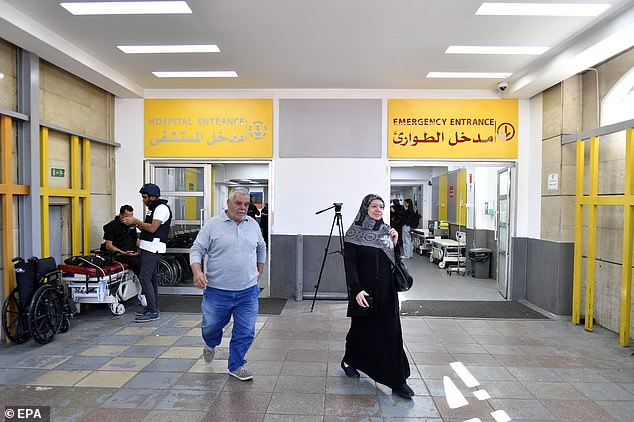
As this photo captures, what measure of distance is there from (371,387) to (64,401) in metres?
2.30

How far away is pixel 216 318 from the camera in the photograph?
352cm

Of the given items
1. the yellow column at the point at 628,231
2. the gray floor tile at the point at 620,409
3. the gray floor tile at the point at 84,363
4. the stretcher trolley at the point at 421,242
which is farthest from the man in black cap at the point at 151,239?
the stretcher trolley at the point at 421,242

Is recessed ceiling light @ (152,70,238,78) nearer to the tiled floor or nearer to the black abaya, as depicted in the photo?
the tiled floor

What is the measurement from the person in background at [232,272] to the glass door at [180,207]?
358 cm

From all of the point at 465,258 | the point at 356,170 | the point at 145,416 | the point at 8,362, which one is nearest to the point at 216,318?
the point at 145,416

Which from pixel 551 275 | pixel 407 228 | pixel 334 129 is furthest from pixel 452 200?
pixel 334 129

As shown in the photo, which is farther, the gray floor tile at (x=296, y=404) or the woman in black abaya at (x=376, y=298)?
the woman in black abaya at (x=376, y=298)

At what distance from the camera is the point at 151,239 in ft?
17.6

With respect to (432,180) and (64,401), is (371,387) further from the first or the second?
(432,180)

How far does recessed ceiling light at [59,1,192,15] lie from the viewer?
407cm

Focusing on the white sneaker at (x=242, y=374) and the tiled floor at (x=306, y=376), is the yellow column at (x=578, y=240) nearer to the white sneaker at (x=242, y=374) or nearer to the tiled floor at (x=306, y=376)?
the tiled floor at (x=306, y=376)

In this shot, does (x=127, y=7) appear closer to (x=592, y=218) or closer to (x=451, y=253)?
(x=592, y=218)

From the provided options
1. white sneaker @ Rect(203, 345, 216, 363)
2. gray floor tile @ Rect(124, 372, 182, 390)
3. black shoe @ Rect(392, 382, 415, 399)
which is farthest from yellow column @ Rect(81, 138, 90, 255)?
black shoe @ Rect(392, 382, 415, 399)

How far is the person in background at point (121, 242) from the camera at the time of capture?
5859 mm
